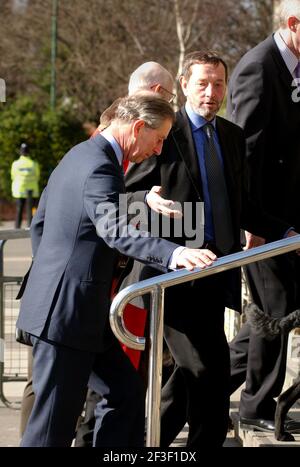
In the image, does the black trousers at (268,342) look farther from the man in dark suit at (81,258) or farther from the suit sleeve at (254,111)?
the man in dark suit at (81,258)

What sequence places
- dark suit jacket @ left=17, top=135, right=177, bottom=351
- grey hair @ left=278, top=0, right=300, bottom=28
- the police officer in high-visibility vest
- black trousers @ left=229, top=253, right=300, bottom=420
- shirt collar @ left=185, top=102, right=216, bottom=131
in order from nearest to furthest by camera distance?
dark suit jacket @ left=17, top=135, right=177, bottom=351 → shirt collar @ left=185, top=102, right=216, bottom=131 → grey hair @ left=278, top=0, right=300, bottom=28 → black trousers @ left=229, top=253, right=300, bottom=420 → the police officer in high-visibility vest

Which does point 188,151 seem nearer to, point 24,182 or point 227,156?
point 227,156

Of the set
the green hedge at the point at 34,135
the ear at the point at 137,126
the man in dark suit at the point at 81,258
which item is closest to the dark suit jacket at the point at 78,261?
the man in dark suit at the point at 81,258

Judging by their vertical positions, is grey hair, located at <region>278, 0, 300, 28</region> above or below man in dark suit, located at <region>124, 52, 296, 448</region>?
above

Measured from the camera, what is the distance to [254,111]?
511 centimetres

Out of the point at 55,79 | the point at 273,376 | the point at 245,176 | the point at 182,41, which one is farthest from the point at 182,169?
the point at 55,79

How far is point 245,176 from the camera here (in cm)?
485

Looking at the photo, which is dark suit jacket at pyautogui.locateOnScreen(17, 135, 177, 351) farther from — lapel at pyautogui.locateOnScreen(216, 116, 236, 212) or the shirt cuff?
lapel at pyautogui.locateOnScreen(216, 116, 236, 212)

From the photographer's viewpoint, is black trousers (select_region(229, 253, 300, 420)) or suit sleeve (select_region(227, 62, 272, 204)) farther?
black trousers (select_region(229, 253, 300, 420))

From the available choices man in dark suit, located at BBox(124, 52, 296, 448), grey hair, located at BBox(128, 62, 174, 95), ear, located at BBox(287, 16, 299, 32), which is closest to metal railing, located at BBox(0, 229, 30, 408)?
grey hair, located at BBox(128, 62, 174, 95)

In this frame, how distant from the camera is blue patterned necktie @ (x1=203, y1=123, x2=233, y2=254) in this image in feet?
15.1

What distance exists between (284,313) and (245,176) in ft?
2.35

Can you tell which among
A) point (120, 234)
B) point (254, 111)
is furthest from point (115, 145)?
point (254, 111)

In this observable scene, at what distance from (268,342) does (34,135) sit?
26.0 metres
